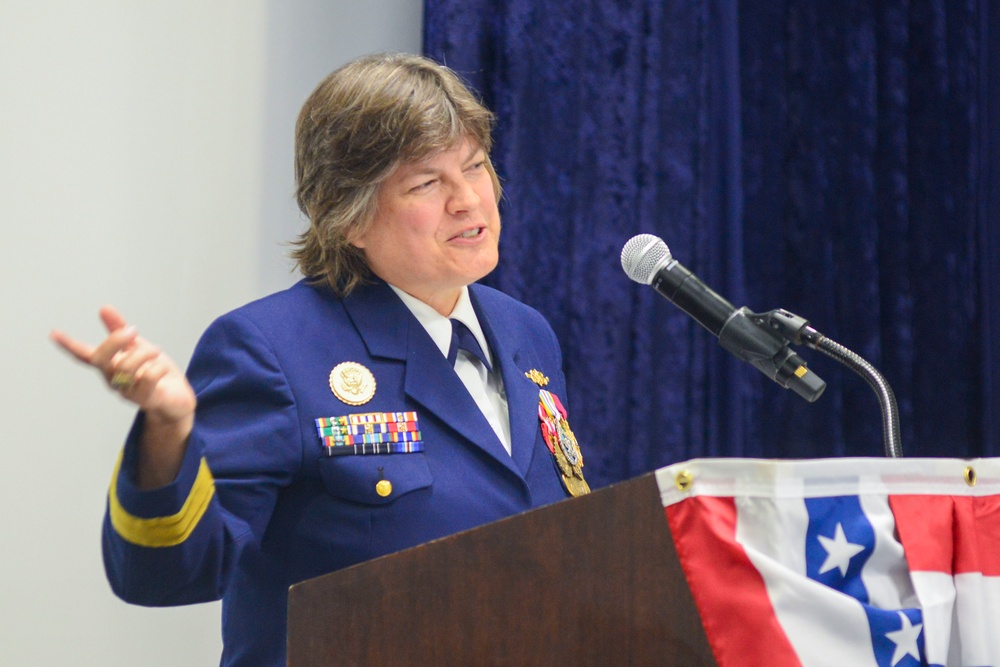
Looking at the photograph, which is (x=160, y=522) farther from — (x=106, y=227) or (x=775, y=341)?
(x=106, y=227)

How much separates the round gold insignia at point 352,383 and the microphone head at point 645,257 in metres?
0.38

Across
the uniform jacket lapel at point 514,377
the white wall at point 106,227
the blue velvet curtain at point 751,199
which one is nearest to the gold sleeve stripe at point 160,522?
the uniform jacket lapel at point 514,377

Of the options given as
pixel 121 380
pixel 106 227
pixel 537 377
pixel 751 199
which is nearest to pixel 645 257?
pixel 537 377

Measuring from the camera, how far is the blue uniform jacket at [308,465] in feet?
4.26

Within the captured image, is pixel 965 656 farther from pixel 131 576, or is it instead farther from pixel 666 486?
pixel 131 576

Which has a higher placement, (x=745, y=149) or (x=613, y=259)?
(x=745, y=149)

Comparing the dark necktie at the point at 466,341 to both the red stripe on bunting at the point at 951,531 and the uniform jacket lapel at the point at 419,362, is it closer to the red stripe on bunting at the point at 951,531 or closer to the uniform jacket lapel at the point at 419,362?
the uniform jacket lapel at the point at 419,362

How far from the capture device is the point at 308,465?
4.46 ft

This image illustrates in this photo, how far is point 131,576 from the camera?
3.68 ft

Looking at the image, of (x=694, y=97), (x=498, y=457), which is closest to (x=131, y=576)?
(x=498, y=457)

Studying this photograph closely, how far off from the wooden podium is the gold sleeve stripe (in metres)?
0.26

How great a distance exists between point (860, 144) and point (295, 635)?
7.28 ft

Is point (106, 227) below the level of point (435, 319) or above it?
above

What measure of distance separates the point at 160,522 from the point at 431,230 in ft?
1.99
